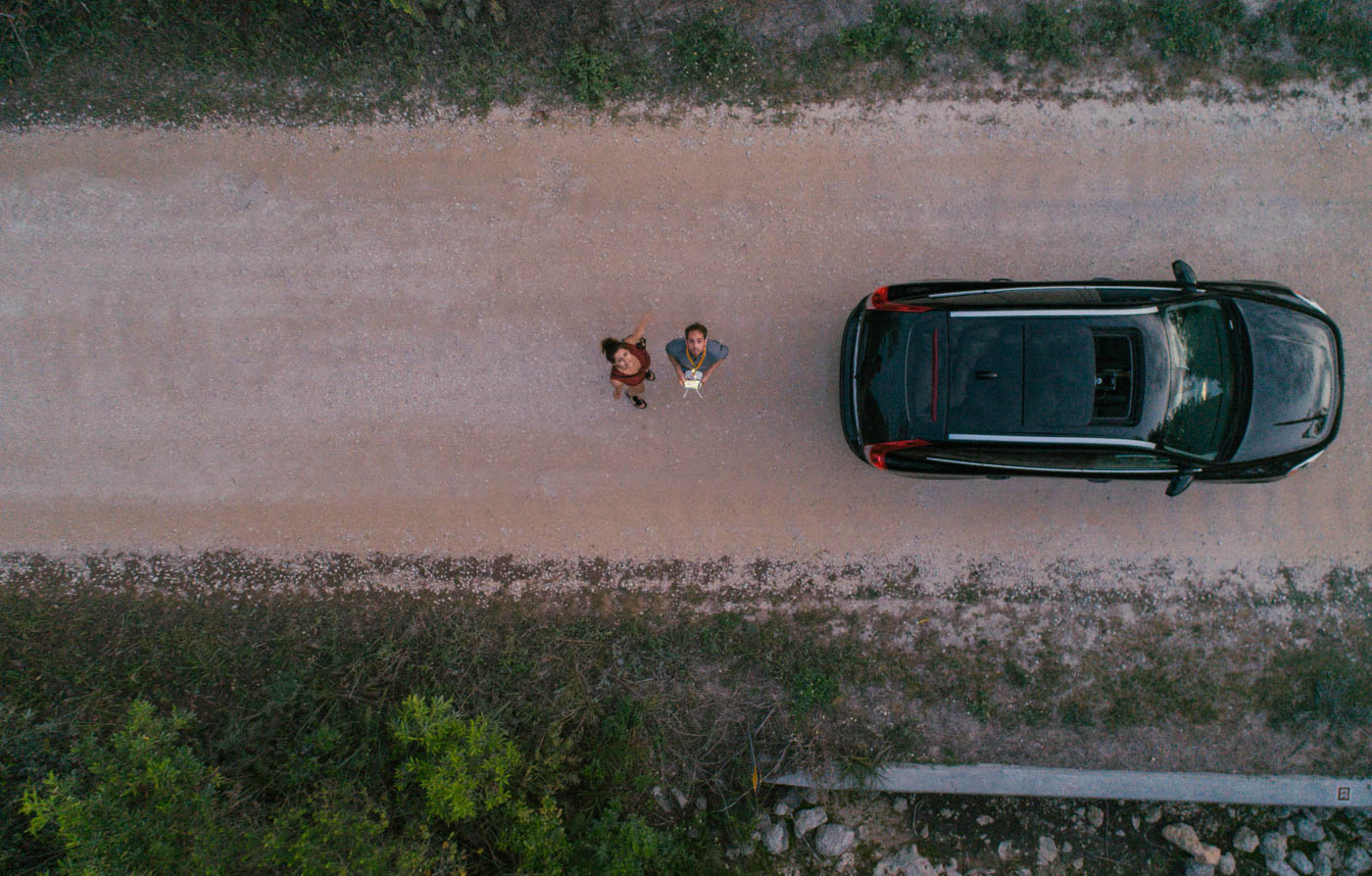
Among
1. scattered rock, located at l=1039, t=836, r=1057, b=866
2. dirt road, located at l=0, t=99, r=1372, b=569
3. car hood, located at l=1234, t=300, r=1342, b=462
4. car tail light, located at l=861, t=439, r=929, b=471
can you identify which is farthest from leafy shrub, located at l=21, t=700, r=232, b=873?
car hood, located at l=1234, t=300, r=1342, b=462

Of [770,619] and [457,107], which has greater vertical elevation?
[457,107]

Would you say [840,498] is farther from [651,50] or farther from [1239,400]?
[651,50]

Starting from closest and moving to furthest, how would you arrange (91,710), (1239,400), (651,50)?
(1239,400), (91,710), (651,50)

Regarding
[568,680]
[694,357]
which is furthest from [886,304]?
[568,680]

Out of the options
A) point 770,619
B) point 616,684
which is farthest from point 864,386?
point 616,684

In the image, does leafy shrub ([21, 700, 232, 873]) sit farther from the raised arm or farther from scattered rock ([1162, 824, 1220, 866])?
scattered rock ([1162, 824, 1220, 866])

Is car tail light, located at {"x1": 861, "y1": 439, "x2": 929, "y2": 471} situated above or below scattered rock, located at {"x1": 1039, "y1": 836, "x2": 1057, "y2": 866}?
above

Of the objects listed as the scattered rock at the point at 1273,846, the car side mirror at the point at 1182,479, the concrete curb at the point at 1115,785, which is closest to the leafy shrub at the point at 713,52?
the car side mirror at the point at 1182,479
